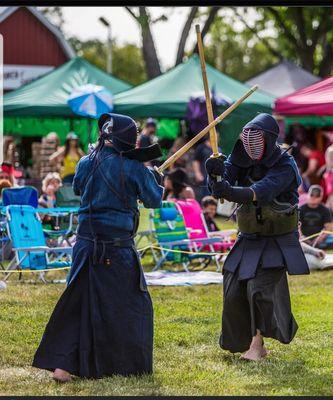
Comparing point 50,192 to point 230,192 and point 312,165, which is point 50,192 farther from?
point 312,165

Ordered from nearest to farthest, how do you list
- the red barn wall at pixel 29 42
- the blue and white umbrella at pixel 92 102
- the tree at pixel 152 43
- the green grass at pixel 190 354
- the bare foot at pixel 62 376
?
the green grass at pixel 190 354, the bare foot at pixel 62 376, the blue and white umbrella at pixel 92 102, the tree at pixel 152 43, the red barn wall at pixel 29 42

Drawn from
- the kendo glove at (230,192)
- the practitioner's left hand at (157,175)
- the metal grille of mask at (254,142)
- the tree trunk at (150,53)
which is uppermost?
the tree trunk at (150,53)

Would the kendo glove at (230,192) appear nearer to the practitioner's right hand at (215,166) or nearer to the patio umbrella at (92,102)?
the practitioner's right hand at (215,166)

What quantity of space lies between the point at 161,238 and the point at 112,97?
629cm

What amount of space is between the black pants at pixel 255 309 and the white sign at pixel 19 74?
28.7 meters

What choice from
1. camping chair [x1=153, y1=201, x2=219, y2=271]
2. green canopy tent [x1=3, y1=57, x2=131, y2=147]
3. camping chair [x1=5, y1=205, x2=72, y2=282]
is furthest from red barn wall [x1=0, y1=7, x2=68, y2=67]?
camping chair [x1=5, y1=205, x2=72, y2=282]

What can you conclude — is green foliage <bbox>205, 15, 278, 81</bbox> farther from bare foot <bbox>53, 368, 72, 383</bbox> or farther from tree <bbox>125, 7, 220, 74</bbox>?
bare foot <bbox>53, 368, 72, 383</bbox>

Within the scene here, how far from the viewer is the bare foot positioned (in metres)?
7.07

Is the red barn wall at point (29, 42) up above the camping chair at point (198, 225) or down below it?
above

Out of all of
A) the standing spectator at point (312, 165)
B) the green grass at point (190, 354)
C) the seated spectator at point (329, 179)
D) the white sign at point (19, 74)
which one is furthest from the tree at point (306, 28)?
the green grass at point (190, 354)

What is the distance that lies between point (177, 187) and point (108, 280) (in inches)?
314

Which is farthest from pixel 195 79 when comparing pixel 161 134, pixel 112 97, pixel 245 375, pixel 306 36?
pixel 306 36

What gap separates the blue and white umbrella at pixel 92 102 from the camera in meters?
18.5

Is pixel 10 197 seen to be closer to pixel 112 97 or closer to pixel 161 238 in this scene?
pixel 161 238
